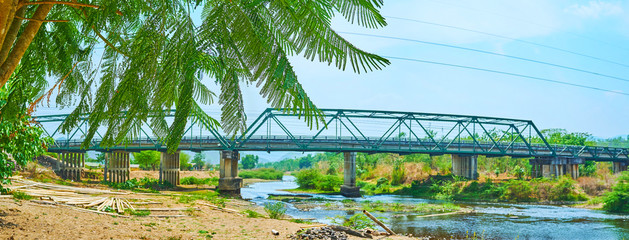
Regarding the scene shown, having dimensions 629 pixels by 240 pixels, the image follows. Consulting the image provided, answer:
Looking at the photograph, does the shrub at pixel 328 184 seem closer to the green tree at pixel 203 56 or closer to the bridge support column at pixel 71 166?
the bridge support column at pixel 71 166

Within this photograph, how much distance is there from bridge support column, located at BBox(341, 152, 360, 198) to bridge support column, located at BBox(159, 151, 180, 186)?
16774 mm

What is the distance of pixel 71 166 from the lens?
45500 millimetres

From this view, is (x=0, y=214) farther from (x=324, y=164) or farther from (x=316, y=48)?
(x=324, y=164)

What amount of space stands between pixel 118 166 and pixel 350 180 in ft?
76.9

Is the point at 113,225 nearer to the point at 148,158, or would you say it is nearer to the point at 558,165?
the point at 558,165

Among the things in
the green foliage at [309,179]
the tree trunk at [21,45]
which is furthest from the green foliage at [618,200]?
the tree trunk at [21,45]

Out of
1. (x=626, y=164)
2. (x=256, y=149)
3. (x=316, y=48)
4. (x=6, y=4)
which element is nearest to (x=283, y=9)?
(x=316, y=48)

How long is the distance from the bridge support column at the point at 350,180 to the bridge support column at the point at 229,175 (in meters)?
10.5

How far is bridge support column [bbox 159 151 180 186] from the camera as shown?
4353 cm

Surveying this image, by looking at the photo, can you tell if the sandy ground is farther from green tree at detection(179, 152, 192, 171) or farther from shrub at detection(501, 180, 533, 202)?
green tree at detection(179, 152, 192, 171)

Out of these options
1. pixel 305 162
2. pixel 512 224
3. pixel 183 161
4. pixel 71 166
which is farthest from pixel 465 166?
pixel 305 162

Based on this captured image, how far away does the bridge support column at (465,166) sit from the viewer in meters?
50.8

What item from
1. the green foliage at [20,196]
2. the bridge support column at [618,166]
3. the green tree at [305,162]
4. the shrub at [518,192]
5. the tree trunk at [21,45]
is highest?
the tree trunk at [21,45]

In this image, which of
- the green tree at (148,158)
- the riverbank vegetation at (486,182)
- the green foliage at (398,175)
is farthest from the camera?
the green tree at (148,158)
